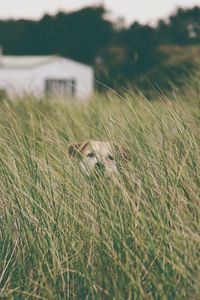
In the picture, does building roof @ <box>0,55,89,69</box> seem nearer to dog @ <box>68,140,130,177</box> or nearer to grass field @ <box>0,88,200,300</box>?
dog @ <box>68,140,130,177</box>

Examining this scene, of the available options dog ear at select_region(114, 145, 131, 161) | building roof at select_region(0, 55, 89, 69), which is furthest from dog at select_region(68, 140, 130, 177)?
building roof at select_region(0, 55, 89, 69)

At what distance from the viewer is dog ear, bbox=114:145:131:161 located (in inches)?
130

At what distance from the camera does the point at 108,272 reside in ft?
8.55

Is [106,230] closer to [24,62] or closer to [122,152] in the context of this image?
[122,152]

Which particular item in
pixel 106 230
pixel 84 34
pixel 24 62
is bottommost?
pixel 84 34

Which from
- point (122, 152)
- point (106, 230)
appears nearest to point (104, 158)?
point (122, 152)

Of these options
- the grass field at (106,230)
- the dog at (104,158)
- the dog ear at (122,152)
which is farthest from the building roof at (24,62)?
the grass field at (106,230)

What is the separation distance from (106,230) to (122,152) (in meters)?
0.69

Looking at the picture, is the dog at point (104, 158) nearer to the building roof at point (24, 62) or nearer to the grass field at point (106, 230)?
the grass field at point (106, 230)

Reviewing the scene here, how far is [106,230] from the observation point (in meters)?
2.78

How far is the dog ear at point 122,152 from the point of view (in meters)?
3.29

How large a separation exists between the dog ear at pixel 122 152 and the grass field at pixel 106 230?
4cm

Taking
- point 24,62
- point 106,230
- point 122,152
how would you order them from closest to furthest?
point 106,230
point 122,152
point 24,62

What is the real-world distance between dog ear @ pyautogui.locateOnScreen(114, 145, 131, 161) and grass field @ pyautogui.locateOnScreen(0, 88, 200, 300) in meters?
0.04
